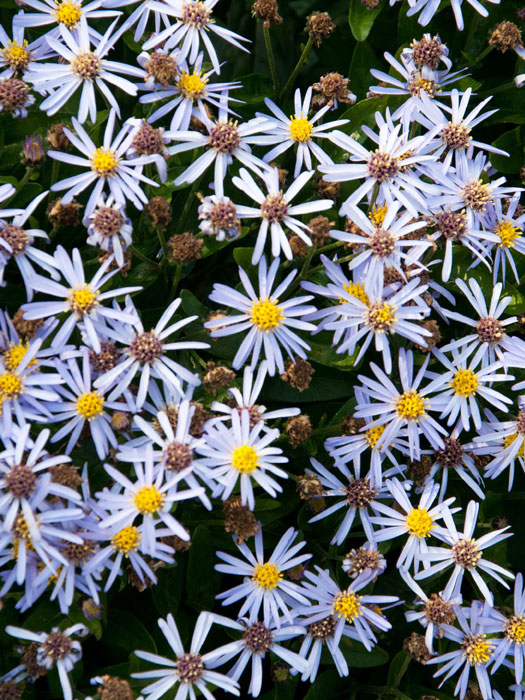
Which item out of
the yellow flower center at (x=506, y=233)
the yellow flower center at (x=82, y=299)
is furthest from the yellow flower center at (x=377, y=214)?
the yellow flower center at (x=82, y=299)

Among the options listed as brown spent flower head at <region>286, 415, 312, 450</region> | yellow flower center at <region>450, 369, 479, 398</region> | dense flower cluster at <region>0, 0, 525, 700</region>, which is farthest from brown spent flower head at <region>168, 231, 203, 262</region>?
yellow flower center at <region>450, 369, 479, 398</region>

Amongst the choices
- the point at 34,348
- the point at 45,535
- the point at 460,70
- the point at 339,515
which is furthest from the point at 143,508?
the point at 460,70

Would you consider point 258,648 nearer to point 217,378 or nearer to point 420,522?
point 420,522

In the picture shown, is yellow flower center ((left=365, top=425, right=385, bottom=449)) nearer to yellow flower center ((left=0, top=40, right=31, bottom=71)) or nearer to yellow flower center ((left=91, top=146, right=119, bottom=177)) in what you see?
yellow flower center ((left=91, top=146, right=119, bottom=177))

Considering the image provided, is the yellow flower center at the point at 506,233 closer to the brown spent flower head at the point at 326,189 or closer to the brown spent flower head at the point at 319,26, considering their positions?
the brown spent flower head at the point at 326,189

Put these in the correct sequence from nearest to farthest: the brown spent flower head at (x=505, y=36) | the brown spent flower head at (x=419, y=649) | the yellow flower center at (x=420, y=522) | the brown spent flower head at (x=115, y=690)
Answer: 1. the brown spent flower head at (x=115, y=690)
2. the brown spent flower head at (x=419, y=649)
3. the yellow flower center at (x=420, y=522)
4. the brown spent flower head at (x=505, y=36)
